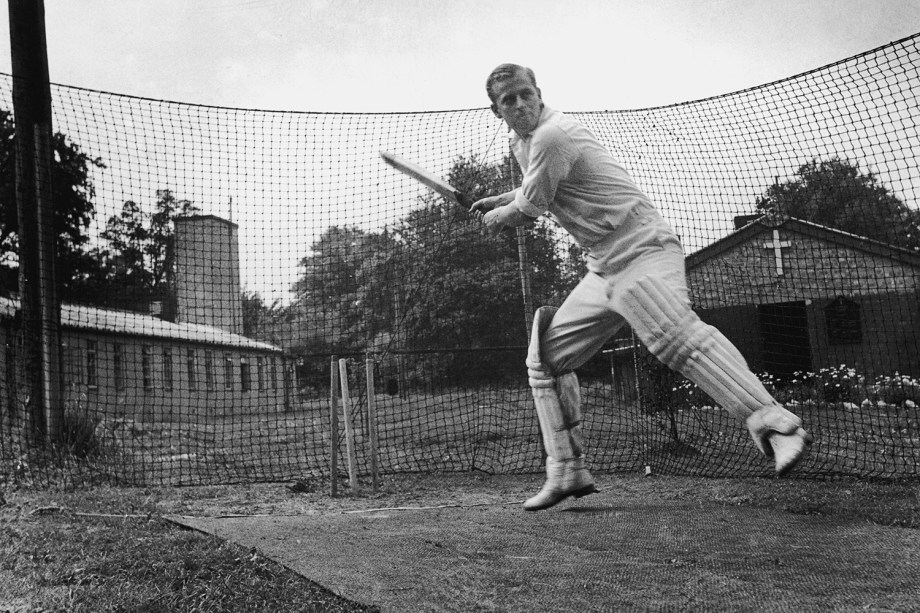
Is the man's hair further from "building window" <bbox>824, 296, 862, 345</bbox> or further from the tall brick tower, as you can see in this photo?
"building window" <bbox>824, 296, 862, 345</bbox>

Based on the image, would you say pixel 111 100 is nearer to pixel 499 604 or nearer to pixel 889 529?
pixel 499 604

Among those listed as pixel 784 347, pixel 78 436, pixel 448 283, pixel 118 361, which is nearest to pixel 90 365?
pixel 118 361

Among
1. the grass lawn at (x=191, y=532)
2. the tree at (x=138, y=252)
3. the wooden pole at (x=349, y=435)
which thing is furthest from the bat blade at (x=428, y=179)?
the tree at (x=138, y=252)

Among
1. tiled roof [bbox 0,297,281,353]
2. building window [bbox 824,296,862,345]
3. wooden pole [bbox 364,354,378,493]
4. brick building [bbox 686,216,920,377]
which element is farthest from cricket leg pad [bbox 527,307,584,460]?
building window [bbox 824,296,862,345]

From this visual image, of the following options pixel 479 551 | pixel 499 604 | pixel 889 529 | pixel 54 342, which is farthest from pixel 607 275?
pixel 54 342

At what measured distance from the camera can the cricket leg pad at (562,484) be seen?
9.87 feet

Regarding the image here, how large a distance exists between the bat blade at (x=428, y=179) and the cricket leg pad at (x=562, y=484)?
1.31m

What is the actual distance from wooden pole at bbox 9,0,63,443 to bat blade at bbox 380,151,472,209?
20.1 feet

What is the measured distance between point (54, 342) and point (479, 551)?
628cm

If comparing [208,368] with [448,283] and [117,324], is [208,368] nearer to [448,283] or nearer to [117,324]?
[117,324]

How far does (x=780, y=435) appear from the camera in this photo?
101 inches

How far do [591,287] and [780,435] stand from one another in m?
0.89

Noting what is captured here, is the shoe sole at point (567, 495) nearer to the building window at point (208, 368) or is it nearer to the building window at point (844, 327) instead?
the building window at point (208, 368)

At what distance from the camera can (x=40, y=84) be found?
8117 millimetres
